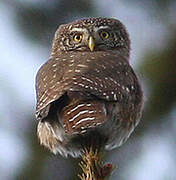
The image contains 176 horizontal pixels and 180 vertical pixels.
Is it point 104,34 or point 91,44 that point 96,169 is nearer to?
point 91,44

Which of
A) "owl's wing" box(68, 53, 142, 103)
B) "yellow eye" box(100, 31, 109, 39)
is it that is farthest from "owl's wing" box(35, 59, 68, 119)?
"yellow eye" box(100, 31, 109, 39)

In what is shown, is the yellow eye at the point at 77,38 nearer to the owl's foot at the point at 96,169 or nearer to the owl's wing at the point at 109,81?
the owl's wing at the point at 109,81

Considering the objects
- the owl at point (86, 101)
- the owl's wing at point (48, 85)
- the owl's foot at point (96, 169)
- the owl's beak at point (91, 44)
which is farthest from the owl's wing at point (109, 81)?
the owl's foot at point (96, 169)

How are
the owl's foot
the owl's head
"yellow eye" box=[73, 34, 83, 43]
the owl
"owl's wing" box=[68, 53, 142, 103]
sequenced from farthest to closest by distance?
A: "yellow eye" box=[73, 34, 83, 43] < the owl's head < "owl's wing" box=[68, 53, 142, 103] < the owl < the owl's foot

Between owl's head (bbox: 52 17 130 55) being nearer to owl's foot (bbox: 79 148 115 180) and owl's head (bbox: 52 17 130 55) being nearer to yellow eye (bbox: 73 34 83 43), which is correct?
yellow eye (bbox: 73 34 83 43)

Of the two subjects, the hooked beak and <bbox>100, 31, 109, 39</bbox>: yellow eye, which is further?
<bbox>100, 31, 109, 39</bbox>: yellow eye

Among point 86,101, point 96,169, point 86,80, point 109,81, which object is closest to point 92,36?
point 109,81

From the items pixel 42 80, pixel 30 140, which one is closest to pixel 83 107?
pixel 42 80
